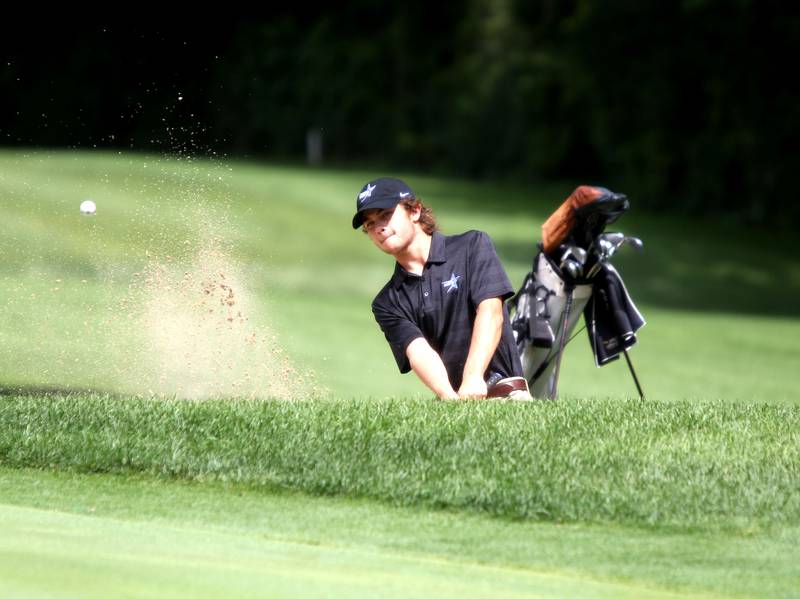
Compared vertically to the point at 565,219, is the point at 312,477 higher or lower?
lower

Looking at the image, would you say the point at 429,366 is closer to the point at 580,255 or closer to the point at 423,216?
the point at 423,216

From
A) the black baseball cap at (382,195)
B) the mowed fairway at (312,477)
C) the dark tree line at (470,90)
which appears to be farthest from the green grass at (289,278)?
the black baseball cap at (382,195)

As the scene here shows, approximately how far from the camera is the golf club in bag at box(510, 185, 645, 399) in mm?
8039

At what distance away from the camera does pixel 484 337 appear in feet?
22.4

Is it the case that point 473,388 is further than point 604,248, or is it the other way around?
point 604,248

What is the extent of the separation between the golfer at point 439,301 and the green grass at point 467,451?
306 mm

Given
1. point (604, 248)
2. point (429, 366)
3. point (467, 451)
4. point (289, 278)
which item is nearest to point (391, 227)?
point (429, 366)

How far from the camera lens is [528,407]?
6547 mm

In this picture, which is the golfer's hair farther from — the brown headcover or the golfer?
the brown headcover

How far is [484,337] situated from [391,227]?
0.71m

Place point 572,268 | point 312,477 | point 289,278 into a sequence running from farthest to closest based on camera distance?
point 289,278, point 572,268, point 312,477

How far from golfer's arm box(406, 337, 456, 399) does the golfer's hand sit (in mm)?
51

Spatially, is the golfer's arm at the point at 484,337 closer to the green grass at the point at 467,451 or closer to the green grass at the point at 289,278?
the green grass at the point at 467,451

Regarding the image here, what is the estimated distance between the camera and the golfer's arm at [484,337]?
22.3 feet
